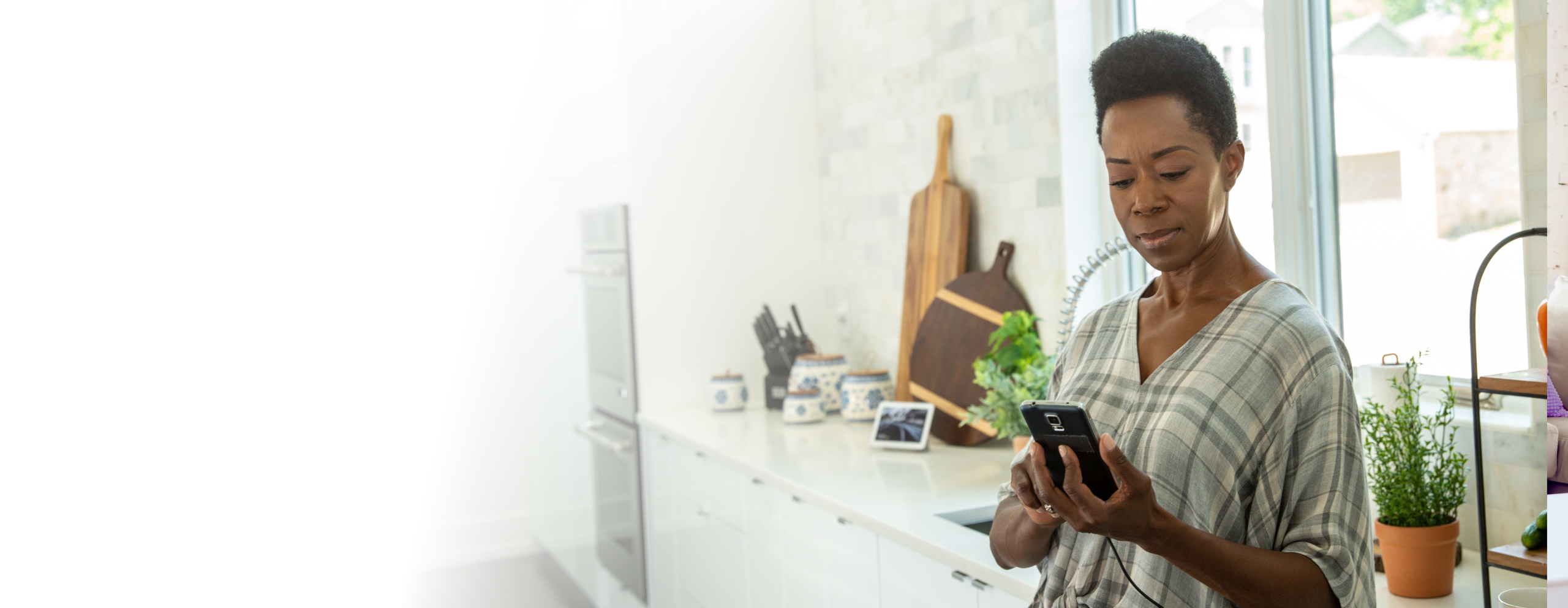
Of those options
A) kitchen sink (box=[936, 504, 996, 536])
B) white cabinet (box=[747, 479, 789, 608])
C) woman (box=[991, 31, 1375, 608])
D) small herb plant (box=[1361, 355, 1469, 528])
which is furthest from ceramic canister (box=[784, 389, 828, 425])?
woman (box=[991, 31, 1375, 608])

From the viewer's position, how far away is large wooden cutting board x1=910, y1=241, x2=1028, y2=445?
2457 millimetres

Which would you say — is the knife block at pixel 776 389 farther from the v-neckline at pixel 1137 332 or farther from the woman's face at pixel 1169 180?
the woman's face at pixel 1169 180

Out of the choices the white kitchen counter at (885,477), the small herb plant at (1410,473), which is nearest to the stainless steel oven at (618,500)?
the white kitchen counter at (885,477)

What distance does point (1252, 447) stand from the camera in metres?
0.91

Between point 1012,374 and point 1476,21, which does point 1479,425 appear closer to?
point 1476,21

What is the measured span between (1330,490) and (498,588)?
11.7ft

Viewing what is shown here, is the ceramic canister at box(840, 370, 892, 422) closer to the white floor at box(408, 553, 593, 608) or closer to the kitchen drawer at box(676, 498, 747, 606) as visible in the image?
the kitchen drawer at box(676, 498, 747, 606)

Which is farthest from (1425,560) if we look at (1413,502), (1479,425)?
(1479,425)

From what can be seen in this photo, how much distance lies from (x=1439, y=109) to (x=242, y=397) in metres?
3.53

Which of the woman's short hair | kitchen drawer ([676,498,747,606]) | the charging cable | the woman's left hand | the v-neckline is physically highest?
the woman's short hair

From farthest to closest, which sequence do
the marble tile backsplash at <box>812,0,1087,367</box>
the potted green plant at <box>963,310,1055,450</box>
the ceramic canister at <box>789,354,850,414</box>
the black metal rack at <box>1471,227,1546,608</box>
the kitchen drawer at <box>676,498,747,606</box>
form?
the ceramic canister at <box>789,354,850,414</box>
the kitchen drawer at <box>676,498,747,606</box>
the marble tile backsplash at <box>812,0,1087,367</box>
the potted green plant at <box>963,310,1055,450</box>
the black metal rack at <box>1471,227,1546,608</box>

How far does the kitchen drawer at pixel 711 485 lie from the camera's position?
2.44m

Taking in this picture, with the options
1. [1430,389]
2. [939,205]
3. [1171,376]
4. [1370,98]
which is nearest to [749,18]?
[939,205]

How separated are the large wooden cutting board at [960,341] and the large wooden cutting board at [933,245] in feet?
0.25
